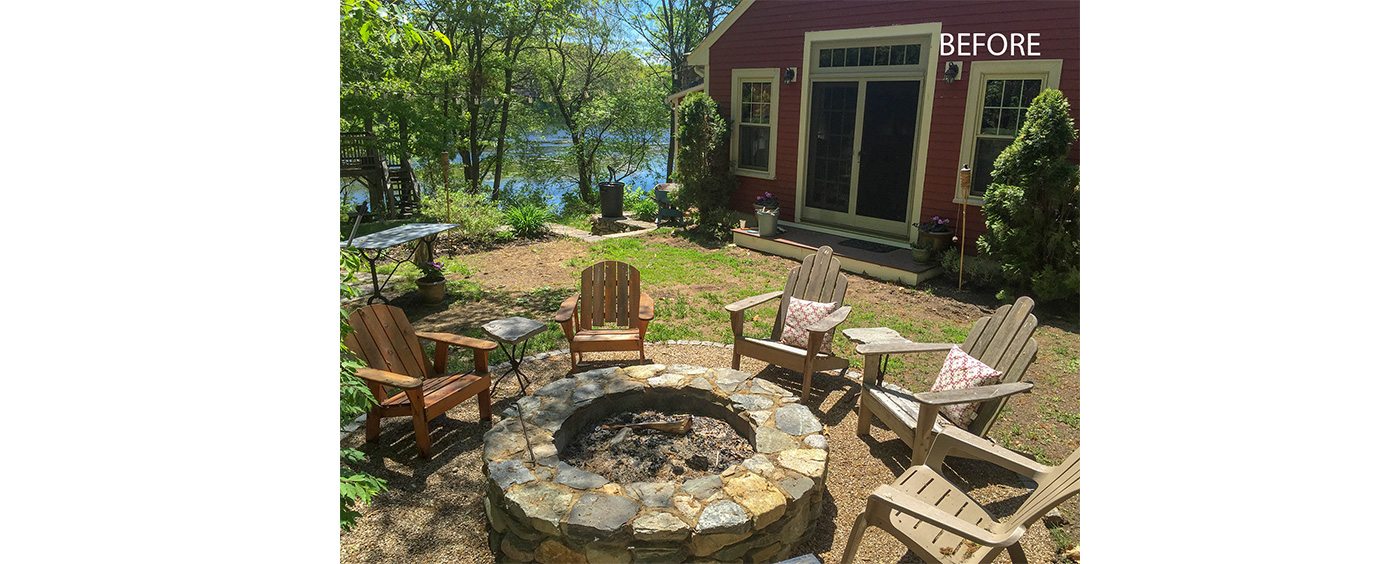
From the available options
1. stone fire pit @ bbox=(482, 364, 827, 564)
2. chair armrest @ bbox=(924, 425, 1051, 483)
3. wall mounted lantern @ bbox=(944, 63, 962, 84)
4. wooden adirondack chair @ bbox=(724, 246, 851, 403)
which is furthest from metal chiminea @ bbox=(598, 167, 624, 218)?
chair armrest @ bbox=(924, 425, 1051, 483)

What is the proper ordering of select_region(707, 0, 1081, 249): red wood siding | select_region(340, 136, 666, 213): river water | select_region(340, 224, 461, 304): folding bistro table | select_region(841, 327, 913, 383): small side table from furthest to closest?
select_region(340, 136, 666, 213): river water, select_region(707, 0, 1081, 249): red wood siding, select_region(340, 224, 461, 304): folding bistro table, select_region(841, 327, 913, 383): small side table

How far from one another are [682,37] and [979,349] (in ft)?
61.0

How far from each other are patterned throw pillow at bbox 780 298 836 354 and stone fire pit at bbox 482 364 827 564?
1104mm

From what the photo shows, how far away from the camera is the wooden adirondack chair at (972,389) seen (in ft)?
9.92

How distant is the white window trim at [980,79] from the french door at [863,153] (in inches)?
25.1

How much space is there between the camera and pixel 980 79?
6848 millimetres

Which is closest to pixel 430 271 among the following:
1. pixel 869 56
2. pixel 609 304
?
pixel 609 304

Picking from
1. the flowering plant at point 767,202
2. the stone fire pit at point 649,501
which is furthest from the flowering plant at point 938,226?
the stone fire pit at point 649,501

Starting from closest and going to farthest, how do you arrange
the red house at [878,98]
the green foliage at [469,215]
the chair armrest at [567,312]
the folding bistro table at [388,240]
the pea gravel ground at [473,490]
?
the pea gravel ground at [473,490] → the chair armrest at [567,312] → the folding bistro table at [388,240] → the red house at [878,98] → the green foliage at [469,215]

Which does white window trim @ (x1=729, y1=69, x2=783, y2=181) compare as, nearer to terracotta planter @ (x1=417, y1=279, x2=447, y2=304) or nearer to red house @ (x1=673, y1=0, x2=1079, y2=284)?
red house @ (x1=673, y1=0, x2=1079, y2=284)

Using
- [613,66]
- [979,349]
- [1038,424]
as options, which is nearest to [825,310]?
[979,349]

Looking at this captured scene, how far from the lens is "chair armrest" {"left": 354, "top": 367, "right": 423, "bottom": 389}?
3.08 meters

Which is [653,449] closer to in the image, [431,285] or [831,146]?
[431,285]

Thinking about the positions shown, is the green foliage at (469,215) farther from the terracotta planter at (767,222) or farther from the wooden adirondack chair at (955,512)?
the wooden adirondack chair at (955,512)
